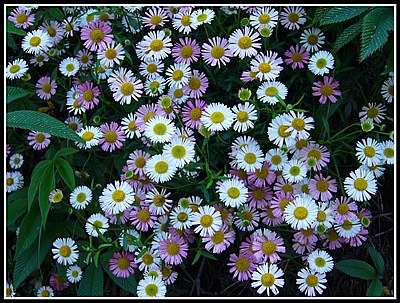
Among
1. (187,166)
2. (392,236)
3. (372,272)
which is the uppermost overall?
(187,166)

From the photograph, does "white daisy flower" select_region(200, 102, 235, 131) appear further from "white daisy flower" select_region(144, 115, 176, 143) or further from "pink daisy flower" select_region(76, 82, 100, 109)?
"pink daisy flower" select_region(76, 82, 100, 109)

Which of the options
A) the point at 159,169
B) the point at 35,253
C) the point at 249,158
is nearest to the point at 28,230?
the point at 35,253

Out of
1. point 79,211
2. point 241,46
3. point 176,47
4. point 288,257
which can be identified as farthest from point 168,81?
point 288,257

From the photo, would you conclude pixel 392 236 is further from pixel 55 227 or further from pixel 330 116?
pixel 55 227

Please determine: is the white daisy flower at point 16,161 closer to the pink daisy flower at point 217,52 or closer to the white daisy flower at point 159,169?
the white daisy flower at point 159,169

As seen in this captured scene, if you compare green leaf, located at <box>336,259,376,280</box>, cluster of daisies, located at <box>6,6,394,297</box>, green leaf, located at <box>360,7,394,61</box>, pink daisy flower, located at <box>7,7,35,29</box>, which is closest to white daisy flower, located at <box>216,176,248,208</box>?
cluster of daisies, located at <box>6,6,394,297</box>

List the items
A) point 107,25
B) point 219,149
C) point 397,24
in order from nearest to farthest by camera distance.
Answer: point 397,24
point 219,149
point 107,25
